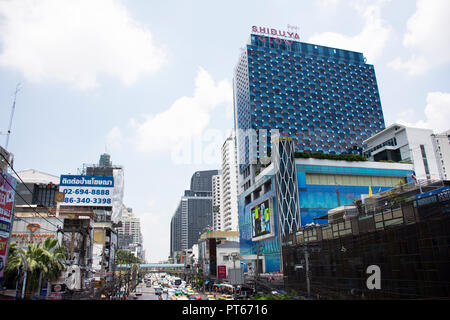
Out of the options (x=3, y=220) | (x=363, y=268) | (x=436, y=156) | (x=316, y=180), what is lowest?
(x=363, y=268)

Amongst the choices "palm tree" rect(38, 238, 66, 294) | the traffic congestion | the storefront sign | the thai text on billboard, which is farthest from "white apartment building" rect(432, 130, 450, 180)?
"palm tree" rect(38, 238, 66, 294)

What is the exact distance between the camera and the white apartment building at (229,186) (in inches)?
6695

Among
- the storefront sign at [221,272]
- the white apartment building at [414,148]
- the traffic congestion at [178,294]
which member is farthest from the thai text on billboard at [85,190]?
the white apartment building at [414,148]

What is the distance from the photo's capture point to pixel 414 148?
4090 inches

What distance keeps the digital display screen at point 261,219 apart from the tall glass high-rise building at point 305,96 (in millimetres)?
41170

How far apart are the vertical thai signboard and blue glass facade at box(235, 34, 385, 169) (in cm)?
9937

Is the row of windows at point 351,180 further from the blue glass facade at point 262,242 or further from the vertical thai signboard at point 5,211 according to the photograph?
the vertical thai signboard at point 5,211

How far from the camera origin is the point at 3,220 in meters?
29.4

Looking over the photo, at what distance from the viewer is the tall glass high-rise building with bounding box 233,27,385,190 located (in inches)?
5295

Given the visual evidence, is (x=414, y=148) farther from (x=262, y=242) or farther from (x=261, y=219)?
(x=262, y=242)

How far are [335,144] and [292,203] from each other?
77.7 m

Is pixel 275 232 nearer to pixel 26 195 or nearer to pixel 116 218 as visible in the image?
pixel 116 218
